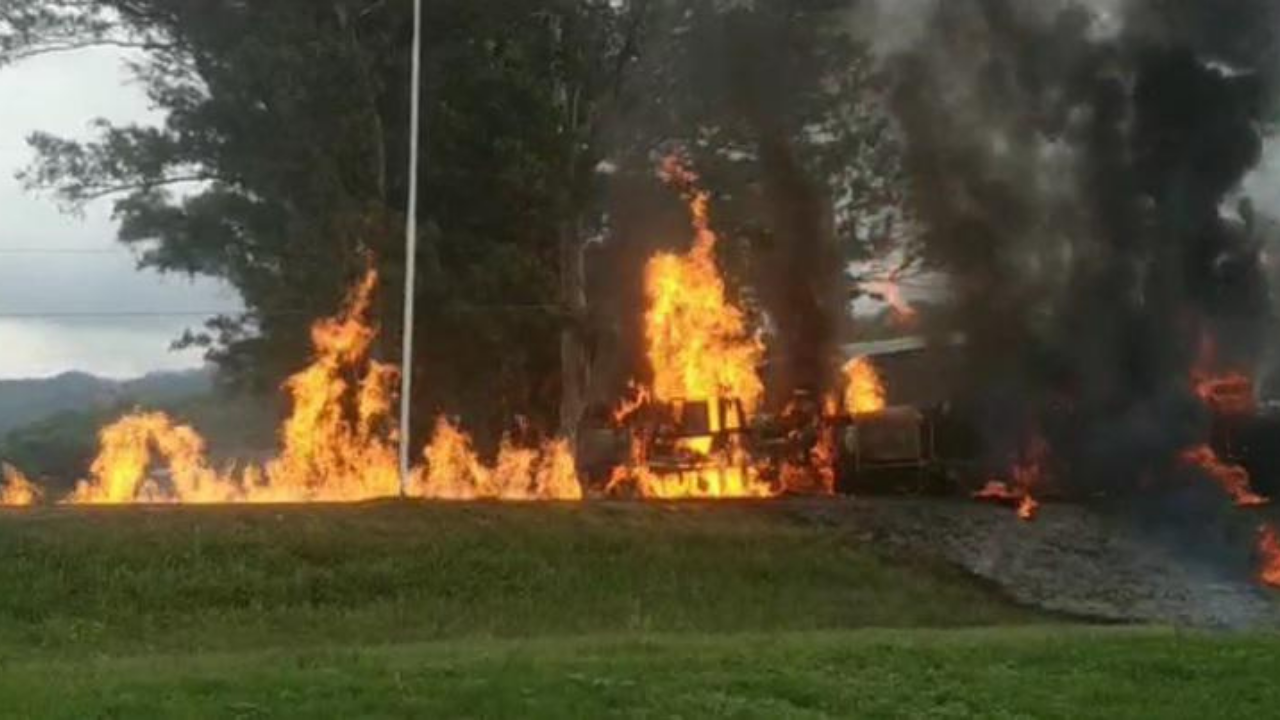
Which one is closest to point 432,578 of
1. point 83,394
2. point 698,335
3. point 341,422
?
point 341,422

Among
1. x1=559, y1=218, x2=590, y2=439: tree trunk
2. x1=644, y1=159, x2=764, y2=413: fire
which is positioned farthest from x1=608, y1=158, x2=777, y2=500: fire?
x1=559, y1=218, x2=590, y2=439: tree trunk

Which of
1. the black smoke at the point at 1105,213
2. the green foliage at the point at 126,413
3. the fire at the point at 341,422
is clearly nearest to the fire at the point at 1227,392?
the black smoke at the point at 1105,213

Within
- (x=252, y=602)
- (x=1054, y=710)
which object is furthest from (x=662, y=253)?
(x=1054, y=710)

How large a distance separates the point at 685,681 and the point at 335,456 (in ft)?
67.9

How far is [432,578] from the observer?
20.7m

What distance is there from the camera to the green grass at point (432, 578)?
18484mm

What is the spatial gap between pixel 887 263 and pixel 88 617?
24.3 metres

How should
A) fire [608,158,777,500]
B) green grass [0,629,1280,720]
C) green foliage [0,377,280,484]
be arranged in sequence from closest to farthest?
green grass [0,629,1280,720] → fire [608,158,777,500] → green foliage [0,377,280,484]

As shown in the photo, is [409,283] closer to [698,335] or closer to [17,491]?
[698,335]

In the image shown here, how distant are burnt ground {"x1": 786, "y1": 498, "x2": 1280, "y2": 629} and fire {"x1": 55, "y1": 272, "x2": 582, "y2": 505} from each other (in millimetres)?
6987

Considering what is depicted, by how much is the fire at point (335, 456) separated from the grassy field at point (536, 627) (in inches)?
287

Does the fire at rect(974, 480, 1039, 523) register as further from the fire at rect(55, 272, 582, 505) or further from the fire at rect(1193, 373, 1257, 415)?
the fire at rect(55, 272, 582, 505)

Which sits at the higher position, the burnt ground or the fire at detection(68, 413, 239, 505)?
the fire at detection(68, 413, 239, 505)

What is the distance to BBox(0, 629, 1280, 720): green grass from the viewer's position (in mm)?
11094
